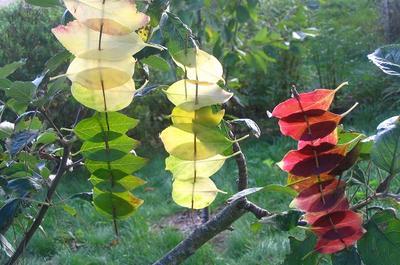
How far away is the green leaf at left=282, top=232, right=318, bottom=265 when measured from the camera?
0.68 meters

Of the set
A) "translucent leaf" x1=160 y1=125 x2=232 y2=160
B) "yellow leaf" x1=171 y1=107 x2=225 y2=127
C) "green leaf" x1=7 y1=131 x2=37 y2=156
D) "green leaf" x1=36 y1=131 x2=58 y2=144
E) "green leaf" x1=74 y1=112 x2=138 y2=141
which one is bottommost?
"green leaf" x1=36 y1=131 x2=58 y2=144

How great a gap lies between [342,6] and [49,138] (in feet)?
18.8

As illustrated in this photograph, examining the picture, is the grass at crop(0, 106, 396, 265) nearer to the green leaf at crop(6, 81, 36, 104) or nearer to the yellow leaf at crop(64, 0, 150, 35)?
the green leaf at crop(6, 81, 36, 104)

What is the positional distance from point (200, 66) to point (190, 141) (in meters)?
0.07

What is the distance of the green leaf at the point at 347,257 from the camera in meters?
0.65

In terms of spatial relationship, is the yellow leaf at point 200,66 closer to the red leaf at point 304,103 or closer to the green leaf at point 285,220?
the red leaf at point 304,103

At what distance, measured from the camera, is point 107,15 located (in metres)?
0.54

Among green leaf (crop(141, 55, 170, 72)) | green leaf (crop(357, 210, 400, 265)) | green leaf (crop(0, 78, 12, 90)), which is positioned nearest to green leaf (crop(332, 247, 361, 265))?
green leaf (crop(357, 210, 400, 265))

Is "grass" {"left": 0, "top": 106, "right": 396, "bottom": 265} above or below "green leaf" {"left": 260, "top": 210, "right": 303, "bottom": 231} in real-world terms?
below

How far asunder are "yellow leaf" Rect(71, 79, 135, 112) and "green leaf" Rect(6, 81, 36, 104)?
10.7 inches

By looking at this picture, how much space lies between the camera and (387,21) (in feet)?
18.4

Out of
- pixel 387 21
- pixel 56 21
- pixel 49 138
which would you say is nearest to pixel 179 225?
pixel 56 21

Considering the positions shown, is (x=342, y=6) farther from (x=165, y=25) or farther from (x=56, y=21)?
(x=165, y=25)

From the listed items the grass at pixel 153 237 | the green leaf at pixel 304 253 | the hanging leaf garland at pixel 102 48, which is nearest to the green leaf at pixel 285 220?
the green leaf at pixel 304 253
